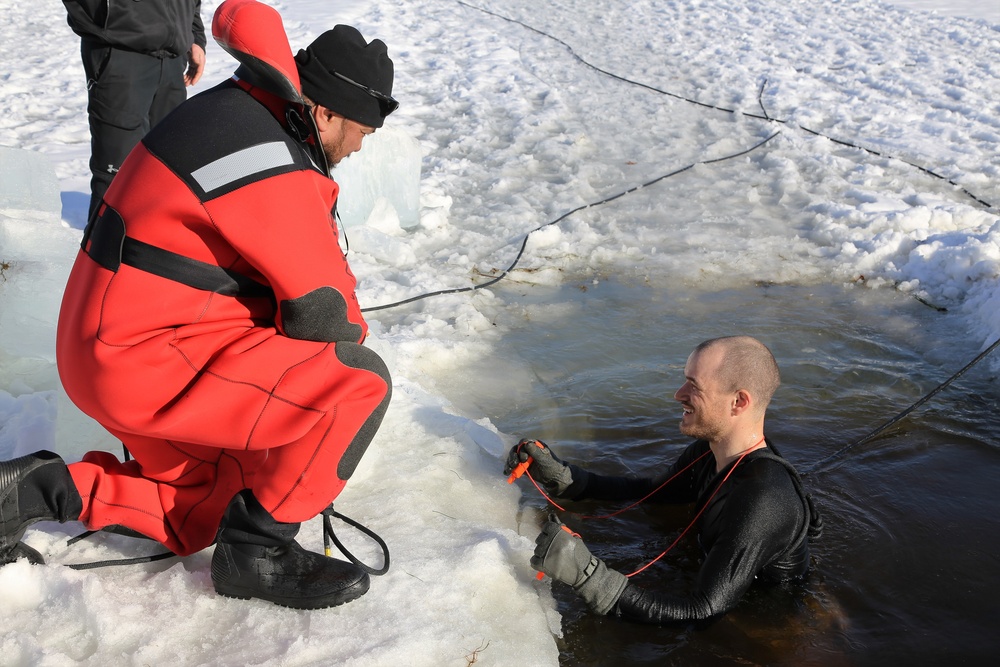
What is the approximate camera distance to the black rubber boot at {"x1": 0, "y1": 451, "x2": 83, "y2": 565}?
7.52ft

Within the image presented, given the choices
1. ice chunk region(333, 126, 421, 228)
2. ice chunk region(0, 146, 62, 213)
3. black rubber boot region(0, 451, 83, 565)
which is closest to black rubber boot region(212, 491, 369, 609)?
black rubber boot region(0, 451, 83, 565)

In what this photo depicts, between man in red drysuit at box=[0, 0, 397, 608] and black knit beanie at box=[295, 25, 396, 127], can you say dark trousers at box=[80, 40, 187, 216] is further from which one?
black knit beanie at box=[295, 25, 396, 127]

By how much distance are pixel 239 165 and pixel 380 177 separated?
3778mm

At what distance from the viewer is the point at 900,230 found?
5840 millimetres

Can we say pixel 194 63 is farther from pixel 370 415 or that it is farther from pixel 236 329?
pixel 370 415

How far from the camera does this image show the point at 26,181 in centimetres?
438

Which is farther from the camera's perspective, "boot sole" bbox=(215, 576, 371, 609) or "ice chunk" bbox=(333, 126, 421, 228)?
"ice chunk" bbox=(333, 126, 421, 228)

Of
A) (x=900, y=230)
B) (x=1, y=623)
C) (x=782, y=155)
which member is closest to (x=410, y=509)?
(x=1, y=623)

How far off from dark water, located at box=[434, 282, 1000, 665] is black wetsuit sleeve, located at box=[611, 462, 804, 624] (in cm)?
16

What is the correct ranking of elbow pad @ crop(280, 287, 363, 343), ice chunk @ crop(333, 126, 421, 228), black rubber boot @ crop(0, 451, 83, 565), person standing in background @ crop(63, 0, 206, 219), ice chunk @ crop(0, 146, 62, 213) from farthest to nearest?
ice chunk @ crop(333, 126, 421, 228), ice chunk @ crop(0, 146, 62, 213), person standing in background @ crop(63, 0, 206, 219), black rubber boot @ crop(0, 451, 83, 565), elbow pad @ crop(280, 287, 363, 343)

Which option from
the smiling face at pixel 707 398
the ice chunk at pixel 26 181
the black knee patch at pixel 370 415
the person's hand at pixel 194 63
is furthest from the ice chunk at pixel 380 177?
the black knee patch at pixel 370 415

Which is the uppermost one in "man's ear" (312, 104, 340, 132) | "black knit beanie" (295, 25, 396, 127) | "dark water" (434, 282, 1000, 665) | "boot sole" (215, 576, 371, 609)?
"black knit beanie" (295, 25, 396, 127)

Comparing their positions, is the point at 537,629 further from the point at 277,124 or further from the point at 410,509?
the point at 277,124

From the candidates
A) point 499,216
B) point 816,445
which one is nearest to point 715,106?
point 499,216
